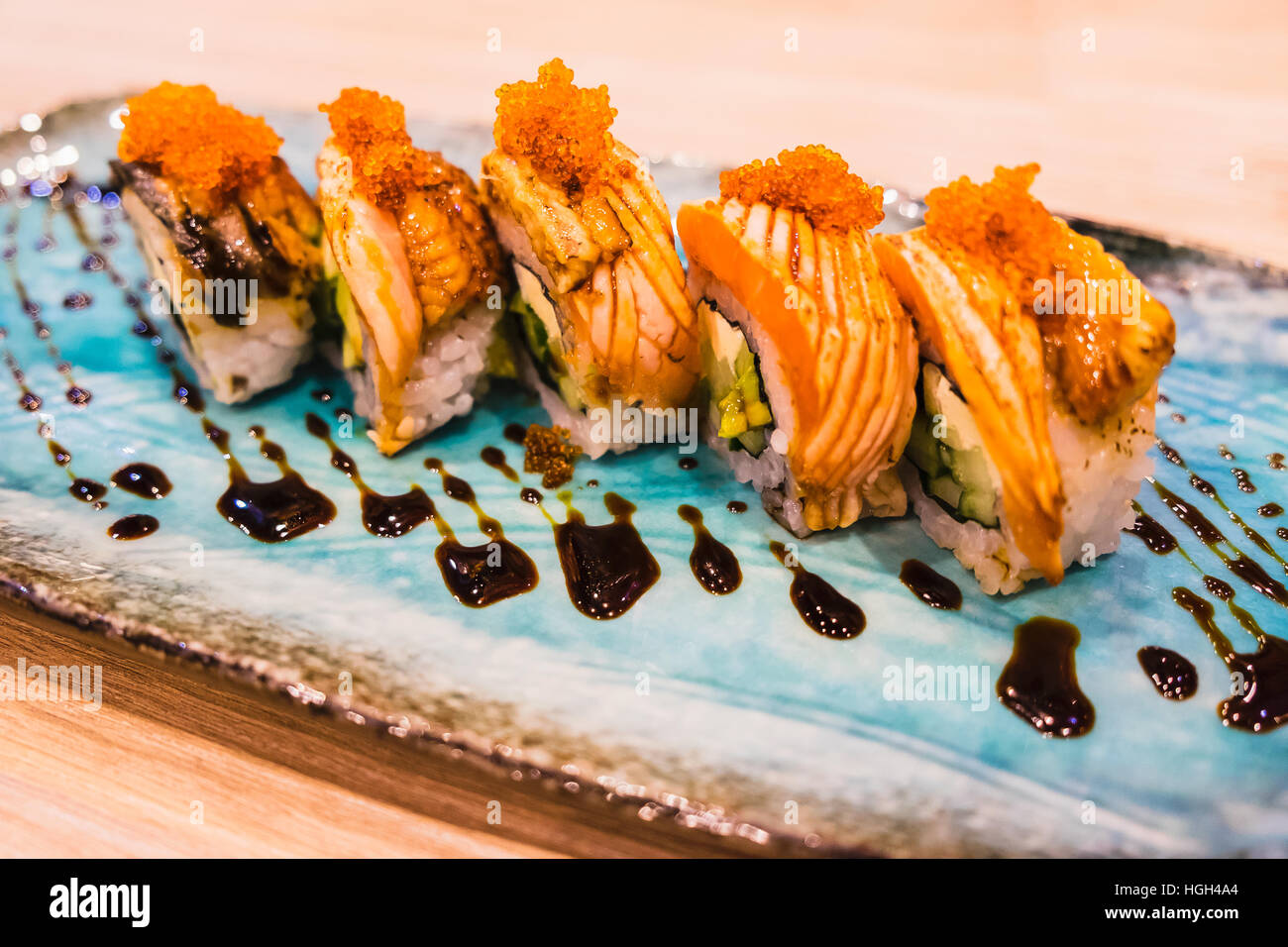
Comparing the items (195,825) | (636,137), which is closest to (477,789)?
(195,825)

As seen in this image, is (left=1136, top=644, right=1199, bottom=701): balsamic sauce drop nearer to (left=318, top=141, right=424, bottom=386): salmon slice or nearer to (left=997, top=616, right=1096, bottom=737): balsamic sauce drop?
(left=997, top=616, right=1096, bottom=737): balsamic sauce drop

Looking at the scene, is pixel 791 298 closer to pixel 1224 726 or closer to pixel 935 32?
pixel 1224 726

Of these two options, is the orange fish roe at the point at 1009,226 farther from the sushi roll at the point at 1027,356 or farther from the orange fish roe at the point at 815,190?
the orange fish roe at the point at 815,190

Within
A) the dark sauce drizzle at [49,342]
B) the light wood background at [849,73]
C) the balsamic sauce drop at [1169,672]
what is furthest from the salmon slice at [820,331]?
the dark sauce drizzle at [49,342]

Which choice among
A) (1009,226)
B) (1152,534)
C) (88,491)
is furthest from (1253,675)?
(88,491)

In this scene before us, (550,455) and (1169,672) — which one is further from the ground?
(550,455)

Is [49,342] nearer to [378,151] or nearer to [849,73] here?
[378,151]

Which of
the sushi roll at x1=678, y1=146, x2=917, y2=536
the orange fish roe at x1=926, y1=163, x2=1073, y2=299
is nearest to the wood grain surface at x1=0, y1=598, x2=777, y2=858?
the sushi roll at x1=678, y1=146, x2=917, y2=536
